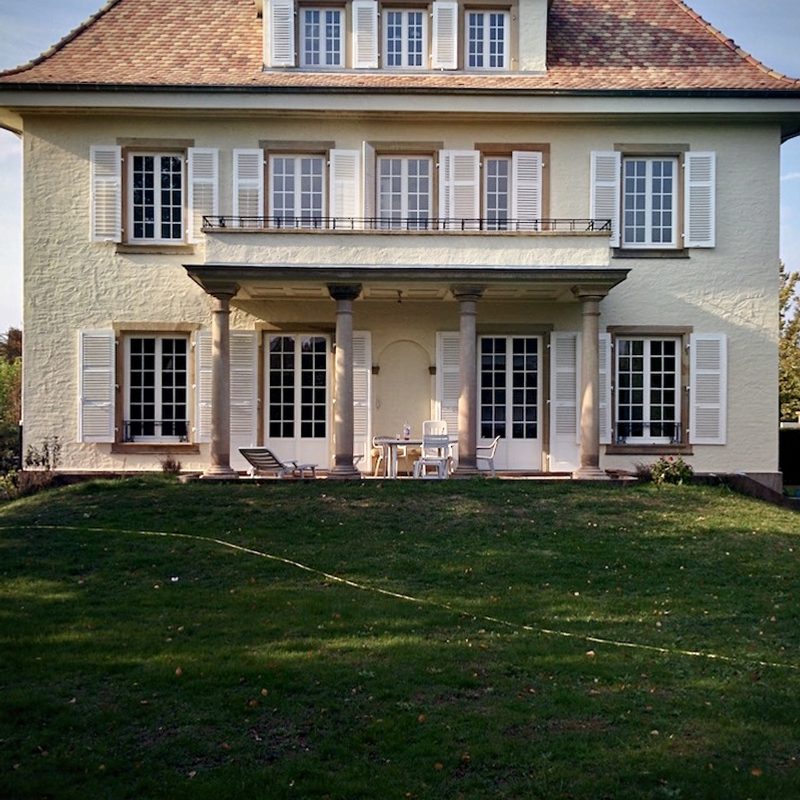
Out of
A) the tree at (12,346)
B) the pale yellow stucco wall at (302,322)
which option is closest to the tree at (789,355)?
the pale yellow stucco wall at (302,322)

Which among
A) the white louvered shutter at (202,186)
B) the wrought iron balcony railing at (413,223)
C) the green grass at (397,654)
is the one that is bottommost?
the green grass at (397,654)

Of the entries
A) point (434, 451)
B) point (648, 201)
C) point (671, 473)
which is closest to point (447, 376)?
point (434, 451)

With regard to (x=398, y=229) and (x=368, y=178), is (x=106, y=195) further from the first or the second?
(x=398, y=229)

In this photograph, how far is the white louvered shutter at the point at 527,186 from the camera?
16.8 m

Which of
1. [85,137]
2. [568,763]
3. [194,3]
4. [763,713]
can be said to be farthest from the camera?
[194,3]

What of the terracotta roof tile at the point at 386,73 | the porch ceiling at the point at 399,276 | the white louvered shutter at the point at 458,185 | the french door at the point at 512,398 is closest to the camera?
the porch ceiling at the point at 399,276

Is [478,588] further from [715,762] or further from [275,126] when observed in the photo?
[275,126]

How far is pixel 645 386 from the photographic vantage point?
17.1 m

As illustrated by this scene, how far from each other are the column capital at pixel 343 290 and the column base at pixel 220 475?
130 inches

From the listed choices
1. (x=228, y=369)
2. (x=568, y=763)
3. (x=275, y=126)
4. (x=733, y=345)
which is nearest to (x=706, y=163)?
(x=733, y=345)

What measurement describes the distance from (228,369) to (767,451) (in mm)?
9612

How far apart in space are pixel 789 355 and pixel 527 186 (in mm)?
16547

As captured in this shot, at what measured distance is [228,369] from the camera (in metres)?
15.4

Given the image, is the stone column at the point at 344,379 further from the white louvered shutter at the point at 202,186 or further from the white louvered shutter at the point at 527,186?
the white louvered shutter at the point at 527,186
